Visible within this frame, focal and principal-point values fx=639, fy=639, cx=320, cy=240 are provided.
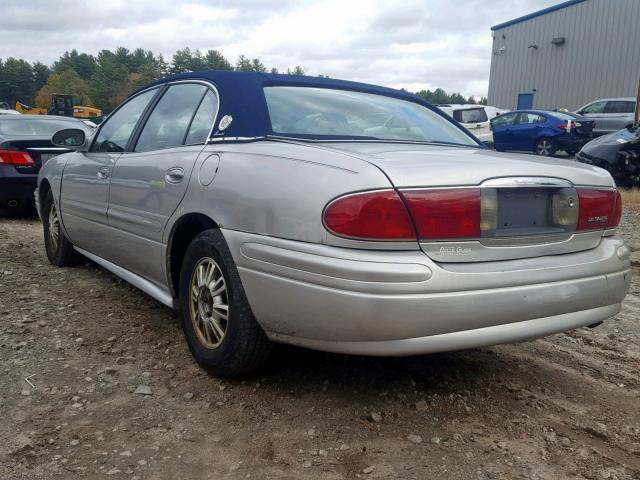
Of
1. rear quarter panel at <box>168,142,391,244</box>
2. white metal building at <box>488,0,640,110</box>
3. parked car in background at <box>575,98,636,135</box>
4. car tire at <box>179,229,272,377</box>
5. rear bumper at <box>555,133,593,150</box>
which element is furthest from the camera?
white metal building at <box>488,0,640,110</box>

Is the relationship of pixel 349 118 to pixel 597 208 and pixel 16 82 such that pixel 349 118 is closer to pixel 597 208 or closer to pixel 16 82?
pixel 597 208

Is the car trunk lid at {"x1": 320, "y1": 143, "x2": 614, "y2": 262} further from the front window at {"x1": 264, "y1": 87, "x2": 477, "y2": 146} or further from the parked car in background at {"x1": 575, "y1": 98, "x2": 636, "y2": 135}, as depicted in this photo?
the parked car in background at {"x1": 575, "y1": 98, "x2": 636, "y2": 135}

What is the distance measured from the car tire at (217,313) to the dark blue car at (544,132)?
47.0ft

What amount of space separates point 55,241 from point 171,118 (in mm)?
2211

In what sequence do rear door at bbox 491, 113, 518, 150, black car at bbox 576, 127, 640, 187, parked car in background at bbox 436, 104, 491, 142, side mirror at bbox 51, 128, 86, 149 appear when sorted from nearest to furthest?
side mirror at bbox 51, 128, 86, 149
black car at bbox 576, 127, 640, 187
parked car in background at bbox 436, 104, 491, 142
rear door at bbox 491, 113, 518, 150

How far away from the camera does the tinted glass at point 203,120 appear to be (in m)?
3.31

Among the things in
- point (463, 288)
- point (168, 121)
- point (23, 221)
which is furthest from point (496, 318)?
point (23, 221)

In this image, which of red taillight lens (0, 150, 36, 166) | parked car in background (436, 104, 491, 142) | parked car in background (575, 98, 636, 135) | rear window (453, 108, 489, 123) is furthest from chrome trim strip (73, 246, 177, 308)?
parked car in background (575, 98, 636, 135)

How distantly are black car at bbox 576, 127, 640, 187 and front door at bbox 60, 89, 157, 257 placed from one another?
27.7 ft

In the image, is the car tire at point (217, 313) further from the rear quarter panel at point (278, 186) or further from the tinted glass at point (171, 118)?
the tinted glass at point (171, 118)

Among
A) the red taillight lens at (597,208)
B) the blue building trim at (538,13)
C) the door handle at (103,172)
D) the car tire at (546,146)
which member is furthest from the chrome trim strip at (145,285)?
the blue building trim at (538,13)

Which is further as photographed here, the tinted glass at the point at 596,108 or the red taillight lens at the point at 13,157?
the tinted glass at the point at 596,108

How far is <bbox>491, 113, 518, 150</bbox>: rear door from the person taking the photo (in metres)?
18.5

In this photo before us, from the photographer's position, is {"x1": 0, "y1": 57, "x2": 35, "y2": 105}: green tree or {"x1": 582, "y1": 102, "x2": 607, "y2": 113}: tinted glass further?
{"x1": 0, "y1": 57, "x2": 35, "y2": 105}: green tree
